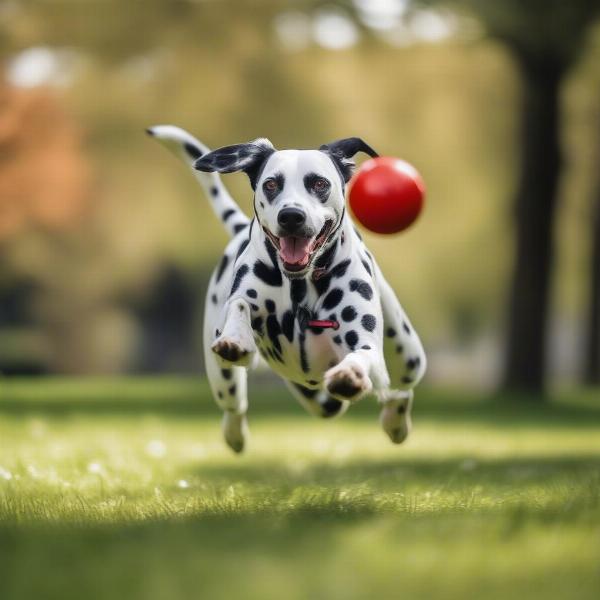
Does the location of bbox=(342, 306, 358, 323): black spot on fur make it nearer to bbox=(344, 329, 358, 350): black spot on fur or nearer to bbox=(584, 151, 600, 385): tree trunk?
bbox=(344, 329, 358, 350): black spot on fur

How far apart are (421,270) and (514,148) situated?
11.7 ft

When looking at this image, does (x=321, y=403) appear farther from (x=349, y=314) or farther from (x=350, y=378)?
(x=350, y=378)

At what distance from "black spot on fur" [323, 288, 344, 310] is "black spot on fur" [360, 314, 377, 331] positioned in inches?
5.5

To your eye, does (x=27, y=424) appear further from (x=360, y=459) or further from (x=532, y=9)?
(x=532, y=9)

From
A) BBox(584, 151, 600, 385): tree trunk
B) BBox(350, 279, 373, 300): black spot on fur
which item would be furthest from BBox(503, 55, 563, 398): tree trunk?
BBox(350, 279, 373, 300): black spot on fur

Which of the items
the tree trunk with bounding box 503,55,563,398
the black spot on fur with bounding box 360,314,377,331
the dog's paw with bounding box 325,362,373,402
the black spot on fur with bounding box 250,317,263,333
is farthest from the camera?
the tree trunk with bounding box 503,55,563,398

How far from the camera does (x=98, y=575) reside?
10.5 feet

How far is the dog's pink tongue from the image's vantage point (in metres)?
5.14

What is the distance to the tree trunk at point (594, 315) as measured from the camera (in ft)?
74.2

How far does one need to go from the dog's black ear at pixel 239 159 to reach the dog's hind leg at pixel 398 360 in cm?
93

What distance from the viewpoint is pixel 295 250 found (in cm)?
515

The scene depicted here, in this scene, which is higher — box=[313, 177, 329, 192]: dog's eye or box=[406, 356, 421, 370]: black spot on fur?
box=[313, 177, 329, 192]: dog's eye

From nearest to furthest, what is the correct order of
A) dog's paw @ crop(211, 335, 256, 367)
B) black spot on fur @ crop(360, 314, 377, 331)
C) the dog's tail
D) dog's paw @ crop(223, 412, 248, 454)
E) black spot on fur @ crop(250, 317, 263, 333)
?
dog's paw @ crop(211, 335, 256, 367), black spot on fur @ crop(360, 314, 377, 331), black spot on fur @ crop(250, 317, 263, 333), the dog's tail, dog's paw @ crop(223, 412, 248, 454)

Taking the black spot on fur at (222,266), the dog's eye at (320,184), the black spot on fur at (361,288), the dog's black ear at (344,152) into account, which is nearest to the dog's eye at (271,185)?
the dog's eye at (320,184)
